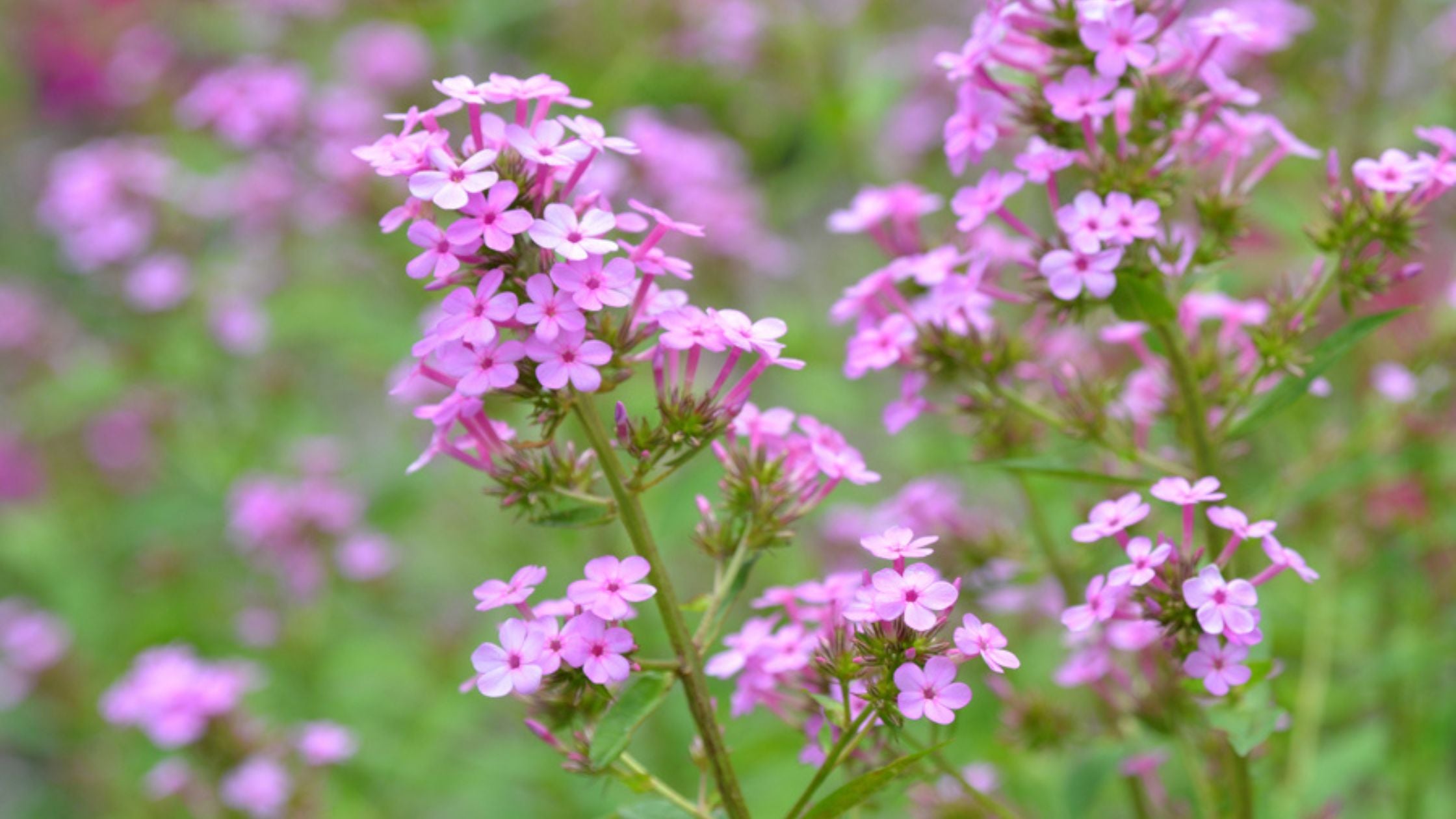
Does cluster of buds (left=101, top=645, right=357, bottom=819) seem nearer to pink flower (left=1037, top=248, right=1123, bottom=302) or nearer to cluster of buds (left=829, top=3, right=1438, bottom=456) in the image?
cluster of buds (left=829, top=3, right=1438, bottom=456)

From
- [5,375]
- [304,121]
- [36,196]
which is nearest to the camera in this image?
[304,121]

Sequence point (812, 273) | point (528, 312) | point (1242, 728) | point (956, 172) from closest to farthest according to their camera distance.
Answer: point (528, 312) → point (1242, 728) → point (956, 172) → point (812, 273)

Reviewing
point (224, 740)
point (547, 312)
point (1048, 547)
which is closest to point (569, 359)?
point (547, 312)

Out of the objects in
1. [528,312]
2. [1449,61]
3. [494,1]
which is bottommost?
[528,312]

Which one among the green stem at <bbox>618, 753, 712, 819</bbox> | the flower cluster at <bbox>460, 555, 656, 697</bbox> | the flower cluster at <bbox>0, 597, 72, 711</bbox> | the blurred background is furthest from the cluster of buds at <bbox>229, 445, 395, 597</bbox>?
the flower cluster at <bbox>460, 555, 656, 697</bbox>

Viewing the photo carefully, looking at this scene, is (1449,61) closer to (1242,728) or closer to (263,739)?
(1242,728)

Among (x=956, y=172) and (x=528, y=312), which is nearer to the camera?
(x=528, y=312)

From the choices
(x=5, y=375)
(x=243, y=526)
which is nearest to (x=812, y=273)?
(x=243, y=526)

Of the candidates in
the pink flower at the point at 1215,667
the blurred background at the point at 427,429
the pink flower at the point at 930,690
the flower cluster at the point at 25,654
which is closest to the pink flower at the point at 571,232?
the pink flower at the point at 930,690
